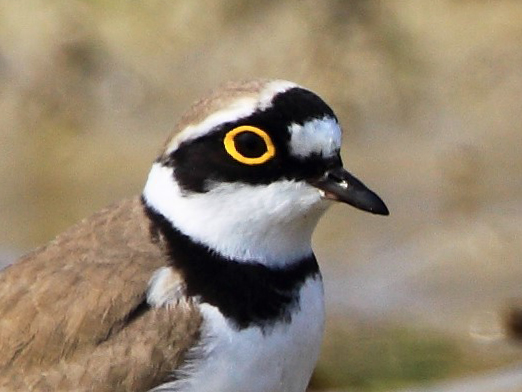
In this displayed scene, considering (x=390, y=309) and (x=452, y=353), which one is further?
(x=390, y=309)

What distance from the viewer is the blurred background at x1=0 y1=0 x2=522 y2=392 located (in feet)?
40.1

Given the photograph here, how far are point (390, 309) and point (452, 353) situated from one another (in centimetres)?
106

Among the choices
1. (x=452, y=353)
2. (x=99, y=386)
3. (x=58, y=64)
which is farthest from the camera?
(x=58, y=64)

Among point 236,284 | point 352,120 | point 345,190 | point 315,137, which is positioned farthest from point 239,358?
point 352,120

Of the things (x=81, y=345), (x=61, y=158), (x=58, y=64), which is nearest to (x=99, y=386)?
(x=81, y=345)

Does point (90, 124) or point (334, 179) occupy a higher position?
point (90, 124)

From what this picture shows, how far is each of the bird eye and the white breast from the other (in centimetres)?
66

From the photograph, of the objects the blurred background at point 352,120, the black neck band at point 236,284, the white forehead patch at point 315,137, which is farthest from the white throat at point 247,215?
the blurred background at point 352,120

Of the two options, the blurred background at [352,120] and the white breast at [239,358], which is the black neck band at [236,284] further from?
the blurred background at [352,120]

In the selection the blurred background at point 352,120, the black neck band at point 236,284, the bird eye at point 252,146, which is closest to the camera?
the bird eye at point 252,146

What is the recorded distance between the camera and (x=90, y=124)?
1591cm

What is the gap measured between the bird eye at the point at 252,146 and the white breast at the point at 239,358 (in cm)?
66

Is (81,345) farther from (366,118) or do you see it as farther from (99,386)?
(366,118)

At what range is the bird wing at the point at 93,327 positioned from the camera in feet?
20.5
